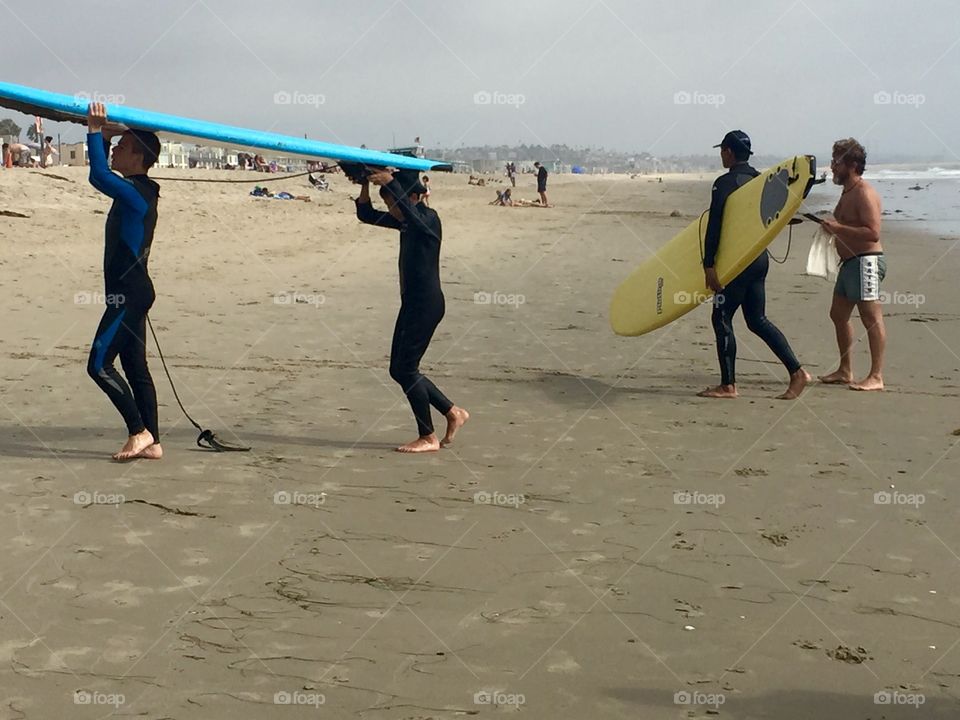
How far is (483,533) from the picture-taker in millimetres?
4359

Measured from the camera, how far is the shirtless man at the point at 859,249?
23.5 ft

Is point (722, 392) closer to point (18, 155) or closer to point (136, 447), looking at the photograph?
point (136, 447)

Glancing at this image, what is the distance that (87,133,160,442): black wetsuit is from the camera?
525cm

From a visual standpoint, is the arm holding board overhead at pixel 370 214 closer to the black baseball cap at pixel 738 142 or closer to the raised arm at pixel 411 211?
the raised arm at pixel 411 211

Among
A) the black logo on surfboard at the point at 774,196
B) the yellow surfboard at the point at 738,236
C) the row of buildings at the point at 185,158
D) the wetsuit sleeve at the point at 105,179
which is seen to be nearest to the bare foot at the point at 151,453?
the wetsuit sleeve at the point at 105,179

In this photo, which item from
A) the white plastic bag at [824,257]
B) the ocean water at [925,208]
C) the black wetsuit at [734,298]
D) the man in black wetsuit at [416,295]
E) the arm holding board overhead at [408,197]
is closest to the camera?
the arm holding board overhead at [408,197]

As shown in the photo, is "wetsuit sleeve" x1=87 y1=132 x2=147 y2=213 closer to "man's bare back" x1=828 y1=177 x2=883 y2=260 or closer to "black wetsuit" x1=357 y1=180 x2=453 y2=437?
"black wetsuit" x1=357 y1=180 x2=453 y2=437

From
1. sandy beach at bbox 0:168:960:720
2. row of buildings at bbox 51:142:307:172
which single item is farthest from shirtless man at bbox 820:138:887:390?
row of buildings at bbox 51:142:307:172

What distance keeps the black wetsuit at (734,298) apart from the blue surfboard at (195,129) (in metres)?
2.14

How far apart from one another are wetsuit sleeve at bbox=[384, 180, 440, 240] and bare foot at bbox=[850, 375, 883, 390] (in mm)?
3318

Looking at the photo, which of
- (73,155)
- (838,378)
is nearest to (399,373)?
(838,378)

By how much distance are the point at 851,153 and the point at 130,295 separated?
16.0 feet

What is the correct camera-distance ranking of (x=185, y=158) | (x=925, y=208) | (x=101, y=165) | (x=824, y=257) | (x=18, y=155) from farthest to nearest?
(x=185, y=158), (x=925, y=208), (x=18, y=155), (x=824, y=257), (x=101, y=165)

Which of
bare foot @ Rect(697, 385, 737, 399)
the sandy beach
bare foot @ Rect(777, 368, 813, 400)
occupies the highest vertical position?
bare foot @ Rect(777, 368, 813, 400)
